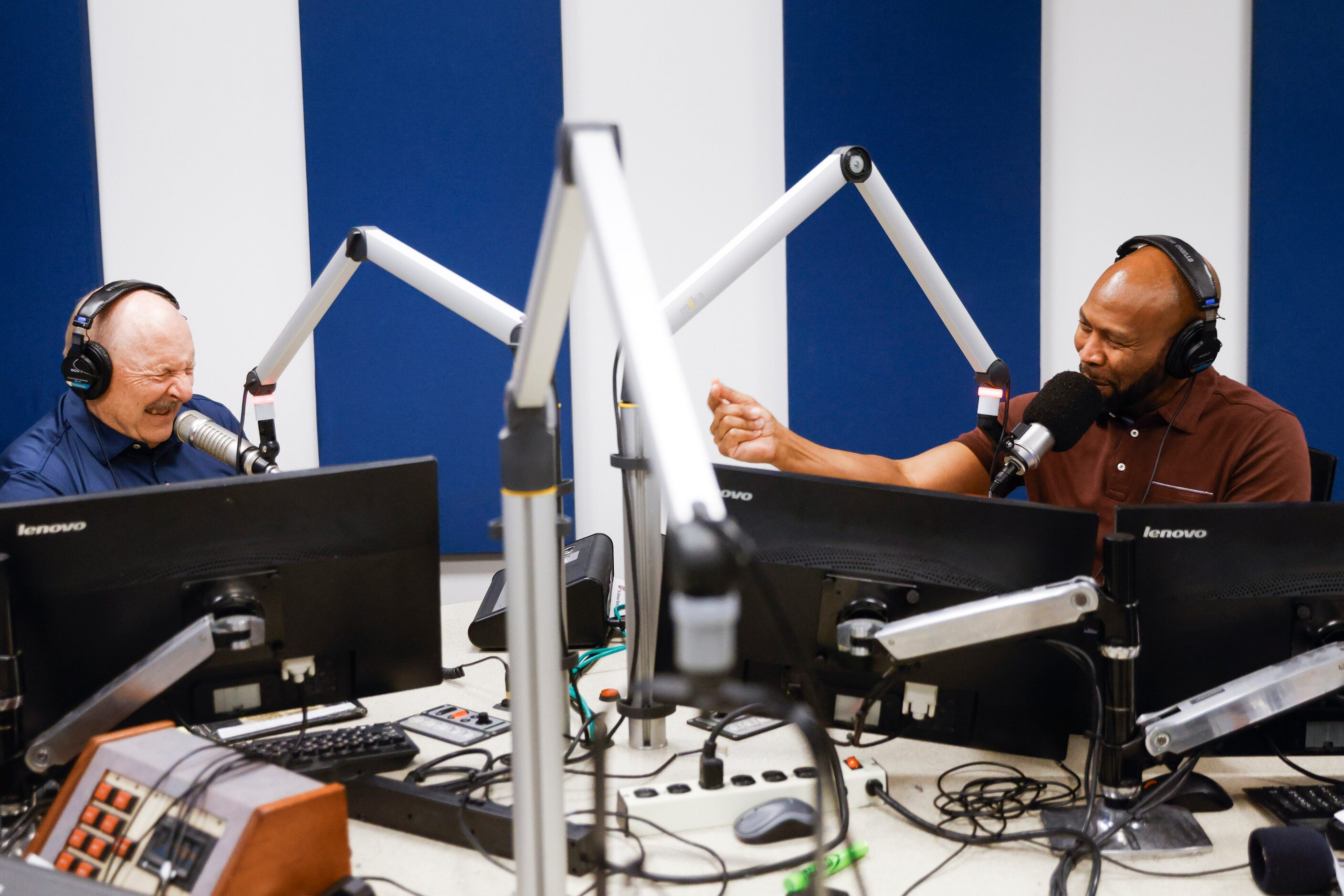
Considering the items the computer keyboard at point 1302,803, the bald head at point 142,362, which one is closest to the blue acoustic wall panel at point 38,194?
the bald head at point 142,362

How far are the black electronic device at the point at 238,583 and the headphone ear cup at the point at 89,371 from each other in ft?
2.81

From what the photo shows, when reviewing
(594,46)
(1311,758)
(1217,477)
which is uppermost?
(594,46)

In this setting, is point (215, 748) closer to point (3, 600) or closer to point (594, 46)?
point (3, 600)

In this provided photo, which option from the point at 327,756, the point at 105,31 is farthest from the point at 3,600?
the point at 105,31

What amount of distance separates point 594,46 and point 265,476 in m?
2.25

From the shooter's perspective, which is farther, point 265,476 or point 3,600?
point 265,476

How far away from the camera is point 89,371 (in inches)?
76.1

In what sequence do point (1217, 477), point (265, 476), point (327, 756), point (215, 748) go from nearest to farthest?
point (215, 748) → point (265, 476) → point (327, 756) → point (1217, 477)

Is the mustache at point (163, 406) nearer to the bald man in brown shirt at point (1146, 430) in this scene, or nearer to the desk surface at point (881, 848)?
the desk surface at point (881, 848)

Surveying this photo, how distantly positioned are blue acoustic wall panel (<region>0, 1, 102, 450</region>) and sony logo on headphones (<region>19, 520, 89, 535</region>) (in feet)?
6.41

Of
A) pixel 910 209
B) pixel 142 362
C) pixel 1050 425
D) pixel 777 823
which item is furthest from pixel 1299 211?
pixel 142 362

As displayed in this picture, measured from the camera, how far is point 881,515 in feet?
4.10

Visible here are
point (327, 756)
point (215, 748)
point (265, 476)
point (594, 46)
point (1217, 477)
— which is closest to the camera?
point (215, 748)

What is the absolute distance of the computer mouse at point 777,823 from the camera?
47.8 inches
